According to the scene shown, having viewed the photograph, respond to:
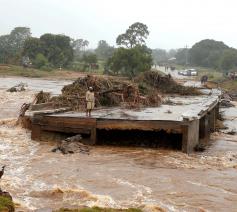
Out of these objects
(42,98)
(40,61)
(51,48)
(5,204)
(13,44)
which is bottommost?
(5,204)

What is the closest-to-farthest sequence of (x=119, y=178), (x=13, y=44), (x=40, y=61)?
1. (x=119, y=178)
2. (x=40, y=61)
3. (x=13, y=44)

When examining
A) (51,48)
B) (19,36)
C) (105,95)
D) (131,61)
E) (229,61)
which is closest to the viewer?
(105,95)

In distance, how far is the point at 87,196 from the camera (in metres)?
10.2

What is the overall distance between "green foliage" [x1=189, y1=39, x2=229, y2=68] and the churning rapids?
9394 centimetres

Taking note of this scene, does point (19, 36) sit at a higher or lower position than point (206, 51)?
higher

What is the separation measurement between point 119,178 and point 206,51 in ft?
338

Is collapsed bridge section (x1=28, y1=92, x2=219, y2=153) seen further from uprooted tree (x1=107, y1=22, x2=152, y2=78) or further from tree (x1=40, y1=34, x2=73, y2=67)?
tree (x1=40, y1=34, x2=73, y2=67)

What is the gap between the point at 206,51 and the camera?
11212 centimetres

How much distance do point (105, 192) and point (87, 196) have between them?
617 mm

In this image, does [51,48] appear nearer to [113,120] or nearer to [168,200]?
[113,120]

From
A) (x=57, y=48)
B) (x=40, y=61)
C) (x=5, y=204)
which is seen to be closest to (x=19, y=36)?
(x=57, y=48)

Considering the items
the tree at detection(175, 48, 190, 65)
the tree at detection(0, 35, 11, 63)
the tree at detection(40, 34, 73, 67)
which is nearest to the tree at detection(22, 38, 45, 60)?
the tree at detection(40, 34, 73, 67)

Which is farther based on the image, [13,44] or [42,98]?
[13,44]

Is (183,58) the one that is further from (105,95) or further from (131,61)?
(105,95)
